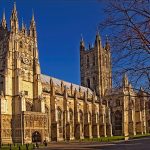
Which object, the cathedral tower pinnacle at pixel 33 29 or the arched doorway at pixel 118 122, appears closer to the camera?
the cathedral tower pinnacle at pixel 33 29

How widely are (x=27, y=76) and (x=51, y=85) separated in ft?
24.6

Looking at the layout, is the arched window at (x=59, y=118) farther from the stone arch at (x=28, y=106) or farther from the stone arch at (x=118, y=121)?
the stone arch at (x=118, y=121)

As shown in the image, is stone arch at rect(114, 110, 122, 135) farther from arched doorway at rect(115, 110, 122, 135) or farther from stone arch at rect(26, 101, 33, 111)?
stone arch at rect(26, 101, 33, 111)

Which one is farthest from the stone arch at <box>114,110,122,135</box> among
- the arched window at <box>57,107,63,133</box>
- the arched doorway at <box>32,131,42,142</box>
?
the arched doorway at <box>32,131,42,142</box>

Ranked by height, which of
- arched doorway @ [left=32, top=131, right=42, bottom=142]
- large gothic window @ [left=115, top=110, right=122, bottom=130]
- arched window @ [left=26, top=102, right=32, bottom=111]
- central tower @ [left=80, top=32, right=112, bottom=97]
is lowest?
arched doorway @ [left=32, top=131, right=42, bottom=142]

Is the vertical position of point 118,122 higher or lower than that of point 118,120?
lower

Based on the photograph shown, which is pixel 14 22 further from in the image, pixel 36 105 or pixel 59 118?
pixel 59 118

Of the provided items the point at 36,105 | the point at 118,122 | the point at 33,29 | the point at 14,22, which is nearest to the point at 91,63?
the point at 118,122

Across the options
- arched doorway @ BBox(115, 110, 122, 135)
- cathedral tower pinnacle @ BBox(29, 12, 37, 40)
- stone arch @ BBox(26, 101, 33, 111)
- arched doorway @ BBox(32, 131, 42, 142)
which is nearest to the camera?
arched doorway @ BBox(32, 131, 42, 142)

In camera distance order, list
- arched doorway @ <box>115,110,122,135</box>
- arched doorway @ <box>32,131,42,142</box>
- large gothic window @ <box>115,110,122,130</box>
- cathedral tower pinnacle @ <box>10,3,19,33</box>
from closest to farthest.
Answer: arched doorway @ <box>32,131,42,142</box> < cathedral tower pinnacle @ <box>10,3,19,33</box> < arched doorway @ <box>115,110,122,135</box> < large gothic window @ <box>115,110,122,130</box>

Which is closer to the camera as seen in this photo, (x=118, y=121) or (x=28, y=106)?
(x=28, y=106)

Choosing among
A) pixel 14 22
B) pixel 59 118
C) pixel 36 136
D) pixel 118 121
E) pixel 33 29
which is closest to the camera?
pixel 36 136

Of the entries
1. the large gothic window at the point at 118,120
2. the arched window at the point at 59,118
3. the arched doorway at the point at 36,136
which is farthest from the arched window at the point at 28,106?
the large gothic window at the point at 118,120

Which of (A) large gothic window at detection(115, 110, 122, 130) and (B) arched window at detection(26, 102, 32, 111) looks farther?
(A) large gothic window at detection(115, 110, 122, 130)
